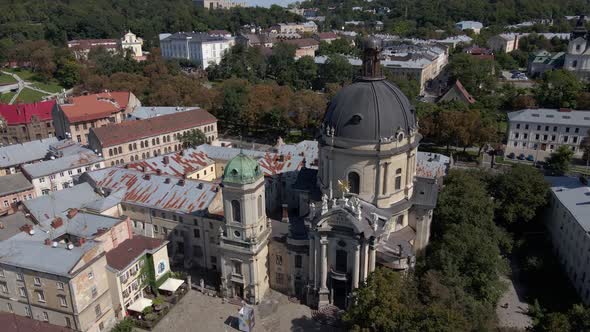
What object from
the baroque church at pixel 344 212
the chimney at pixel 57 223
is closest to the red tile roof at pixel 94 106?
the chimney at pixel 57 223

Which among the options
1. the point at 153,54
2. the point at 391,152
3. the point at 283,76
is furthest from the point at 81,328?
the point at 153,54

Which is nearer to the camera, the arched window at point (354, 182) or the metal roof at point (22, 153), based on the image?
the arched window at point (354, 182)

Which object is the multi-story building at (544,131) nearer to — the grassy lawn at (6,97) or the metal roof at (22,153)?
the metal roof at (22,153)

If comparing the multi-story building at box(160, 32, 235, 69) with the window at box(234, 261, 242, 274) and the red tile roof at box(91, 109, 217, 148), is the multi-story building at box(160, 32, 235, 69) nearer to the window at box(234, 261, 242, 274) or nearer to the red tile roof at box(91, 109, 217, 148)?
the red tile roof at box(91, 109, 217, 148)

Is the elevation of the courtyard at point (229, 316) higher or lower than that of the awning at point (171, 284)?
lower

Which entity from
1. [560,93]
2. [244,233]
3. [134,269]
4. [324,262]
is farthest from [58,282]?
[560,93]

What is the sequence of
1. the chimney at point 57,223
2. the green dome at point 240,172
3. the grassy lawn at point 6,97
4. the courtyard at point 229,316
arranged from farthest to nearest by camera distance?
the grassy lawn at point 6,97, the chimney at point 57,223, the courtyard at point 229,316, the green dome at point 240,172
